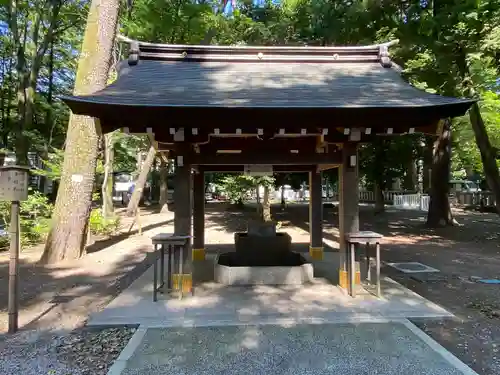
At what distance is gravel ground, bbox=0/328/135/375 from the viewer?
10.7ft

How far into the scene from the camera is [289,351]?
355 centimetres

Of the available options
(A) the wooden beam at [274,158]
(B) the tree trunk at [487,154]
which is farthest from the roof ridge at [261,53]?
(B) the tree trunk at [487,154]

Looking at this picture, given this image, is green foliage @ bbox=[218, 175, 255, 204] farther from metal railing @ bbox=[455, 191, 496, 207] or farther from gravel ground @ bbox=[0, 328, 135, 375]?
metal railing @ bbox=[455, 191, 496, 207]

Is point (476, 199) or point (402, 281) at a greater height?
point (476, 199)

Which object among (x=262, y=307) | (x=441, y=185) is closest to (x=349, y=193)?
(x=262, y=307)

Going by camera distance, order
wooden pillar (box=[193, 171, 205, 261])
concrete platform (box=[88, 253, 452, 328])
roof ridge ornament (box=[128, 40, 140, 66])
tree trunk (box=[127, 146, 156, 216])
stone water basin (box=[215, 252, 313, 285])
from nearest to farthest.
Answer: concrete platform (box=[88, 253, 452, 328]) < stone water basin (box=[215, 252, 313, 285]) < roof ridge ornament (box=[128, 40, 140, 66]) < wooden pillar (box=[193, 171, 205, 261]) < tree trunk (box=[127, 146, 156, 216])

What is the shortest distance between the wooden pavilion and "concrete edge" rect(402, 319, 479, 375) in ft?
5.57

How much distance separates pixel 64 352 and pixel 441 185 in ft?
46.0

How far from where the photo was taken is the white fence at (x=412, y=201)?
23428 millimetres

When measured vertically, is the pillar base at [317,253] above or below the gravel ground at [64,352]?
above

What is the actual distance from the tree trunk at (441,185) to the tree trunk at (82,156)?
1217 cm

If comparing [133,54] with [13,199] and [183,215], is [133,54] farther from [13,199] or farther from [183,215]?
[13,199]

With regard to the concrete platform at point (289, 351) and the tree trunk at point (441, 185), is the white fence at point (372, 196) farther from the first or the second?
the concrete platform at point (289, 351)

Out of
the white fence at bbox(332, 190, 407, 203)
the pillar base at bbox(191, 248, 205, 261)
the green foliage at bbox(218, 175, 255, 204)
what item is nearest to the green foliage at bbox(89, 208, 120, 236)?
the pillar base at bbox(191, 248, 205, 261)
